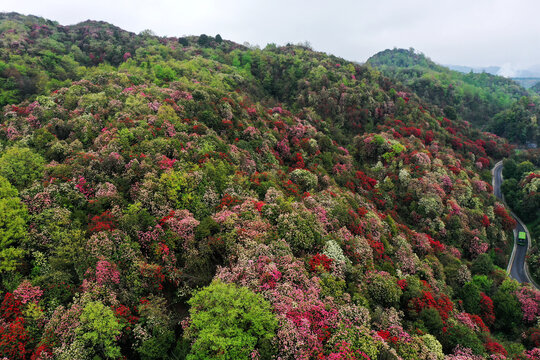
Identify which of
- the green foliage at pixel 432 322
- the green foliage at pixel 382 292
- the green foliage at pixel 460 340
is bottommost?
the green foliage at pixel 460 340

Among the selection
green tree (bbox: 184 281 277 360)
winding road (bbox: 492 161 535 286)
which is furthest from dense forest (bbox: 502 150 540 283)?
green tree (bbox: 184 281 277 360)

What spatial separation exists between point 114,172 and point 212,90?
32.3m

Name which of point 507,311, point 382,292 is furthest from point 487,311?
point 382,292

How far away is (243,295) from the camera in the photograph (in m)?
20.4

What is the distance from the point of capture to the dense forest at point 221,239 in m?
20.1

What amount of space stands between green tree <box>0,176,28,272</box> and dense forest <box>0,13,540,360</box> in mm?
165

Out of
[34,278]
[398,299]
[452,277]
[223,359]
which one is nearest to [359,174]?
[452,277]

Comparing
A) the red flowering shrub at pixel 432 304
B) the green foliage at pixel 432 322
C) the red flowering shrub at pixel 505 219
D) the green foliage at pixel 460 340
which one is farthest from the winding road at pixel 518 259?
the green foliage at pixel 432 322

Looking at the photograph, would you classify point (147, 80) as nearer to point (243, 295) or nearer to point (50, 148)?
point (50, 148)

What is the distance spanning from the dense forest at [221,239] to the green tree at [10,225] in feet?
0.54

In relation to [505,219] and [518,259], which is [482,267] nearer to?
[518,259]

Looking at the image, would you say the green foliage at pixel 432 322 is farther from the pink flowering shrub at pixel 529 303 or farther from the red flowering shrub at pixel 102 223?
the red flowering shrub at pixel 102 223

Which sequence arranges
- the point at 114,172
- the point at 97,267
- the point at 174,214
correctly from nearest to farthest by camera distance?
the point at 97,267 < the point at 174,214 < the point at 114,172

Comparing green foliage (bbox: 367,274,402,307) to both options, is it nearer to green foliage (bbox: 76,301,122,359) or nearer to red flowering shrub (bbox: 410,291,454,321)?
red flowering shrub (bbox: 410,291,454,321)
